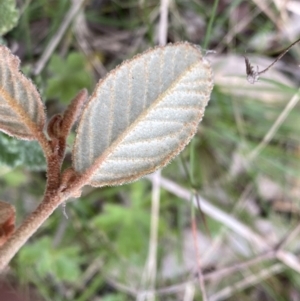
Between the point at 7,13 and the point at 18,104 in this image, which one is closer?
the point at 18,104

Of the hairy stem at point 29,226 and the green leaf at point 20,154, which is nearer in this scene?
the hairy stem at point 29,226

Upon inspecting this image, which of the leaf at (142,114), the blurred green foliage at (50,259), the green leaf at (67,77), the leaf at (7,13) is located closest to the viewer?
the leaf at (142,114)

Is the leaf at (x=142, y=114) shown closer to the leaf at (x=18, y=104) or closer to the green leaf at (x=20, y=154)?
the leaf at (x=18, y=104)

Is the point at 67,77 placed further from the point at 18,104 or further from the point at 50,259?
the point at 18,104

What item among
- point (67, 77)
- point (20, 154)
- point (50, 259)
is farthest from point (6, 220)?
point (50, 259)

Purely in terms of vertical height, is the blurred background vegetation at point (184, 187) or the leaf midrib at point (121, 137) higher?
the leaf midrib at point (121, 137)

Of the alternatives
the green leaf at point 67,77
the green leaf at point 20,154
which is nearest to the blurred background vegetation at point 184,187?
the green leaf at point 67,77

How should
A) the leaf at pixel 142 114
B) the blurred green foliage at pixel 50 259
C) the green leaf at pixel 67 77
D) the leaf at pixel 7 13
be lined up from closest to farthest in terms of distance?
the leaf at pixel 142 114 → the leaf at pixel 7 13 → the green leaf at pixel 67 77 → the blurred green foliage at pixel 50 259

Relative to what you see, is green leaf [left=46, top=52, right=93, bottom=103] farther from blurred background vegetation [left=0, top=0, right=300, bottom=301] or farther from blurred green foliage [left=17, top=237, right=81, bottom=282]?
blurred green foliage [left=17, top=237, right=81, bottom=282]
